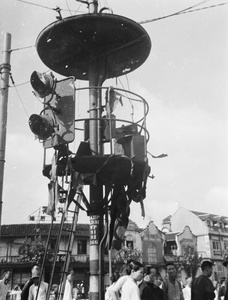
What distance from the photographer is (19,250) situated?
4141 centimetres

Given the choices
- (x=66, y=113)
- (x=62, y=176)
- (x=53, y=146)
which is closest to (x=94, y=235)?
(x=62, y=176)

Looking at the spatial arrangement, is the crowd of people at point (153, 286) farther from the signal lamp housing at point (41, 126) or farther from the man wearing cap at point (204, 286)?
the signal lamp housing at point (41, 126)

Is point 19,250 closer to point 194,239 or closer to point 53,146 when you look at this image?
point 194,239

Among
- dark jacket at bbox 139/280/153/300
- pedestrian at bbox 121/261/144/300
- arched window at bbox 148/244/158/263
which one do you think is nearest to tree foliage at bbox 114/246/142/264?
arched window at bbox 148/244/158/263

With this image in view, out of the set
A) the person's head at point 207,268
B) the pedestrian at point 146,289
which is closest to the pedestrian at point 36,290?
the pedestrian at point 146,289

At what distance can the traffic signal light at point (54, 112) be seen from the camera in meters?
7.95

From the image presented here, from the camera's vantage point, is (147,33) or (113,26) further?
(147,33)

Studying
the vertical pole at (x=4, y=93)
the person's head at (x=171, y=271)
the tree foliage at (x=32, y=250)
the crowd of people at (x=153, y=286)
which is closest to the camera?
the crowd of people at (x=153, y=286)

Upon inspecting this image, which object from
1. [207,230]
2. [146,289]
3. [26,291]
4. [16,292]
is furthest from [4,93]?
[207,230]

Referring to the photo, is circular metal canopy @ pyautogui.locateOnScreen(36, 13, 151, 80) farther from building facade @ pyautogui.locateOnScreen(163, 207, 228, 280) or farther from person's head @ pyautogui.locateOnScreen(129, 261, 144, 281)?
building facade @ pyautogui.locateOnScreen(163, 207, 228, 280)

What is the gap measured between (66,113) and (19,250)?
36532 millimetres

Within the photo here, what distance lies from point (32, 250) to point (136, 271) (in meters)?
36.8

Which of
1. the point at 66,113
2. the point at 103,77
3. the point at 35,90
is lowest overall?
the point at 66,113

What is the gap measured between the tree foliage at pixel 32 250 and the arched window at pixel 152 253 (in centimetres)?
1525
